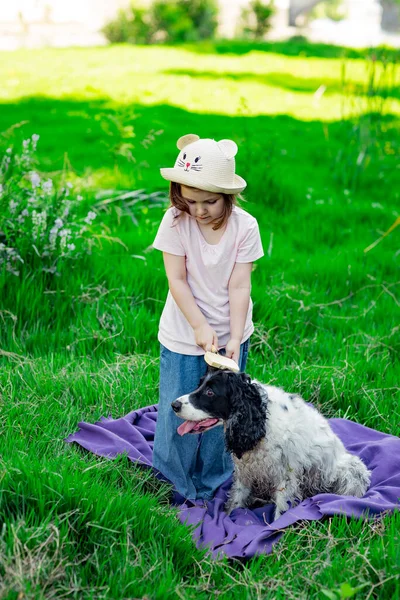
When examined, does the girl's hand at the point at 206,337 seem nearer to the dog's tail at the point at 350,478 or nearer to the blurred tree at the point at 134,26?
the dog's tail at the point at 350,478

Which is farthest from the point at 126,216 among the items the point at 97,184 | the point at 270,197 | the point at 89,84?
the point at 89,84

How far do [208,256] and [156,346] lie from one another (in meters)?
1.53

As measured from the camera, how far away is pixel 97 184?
718cm

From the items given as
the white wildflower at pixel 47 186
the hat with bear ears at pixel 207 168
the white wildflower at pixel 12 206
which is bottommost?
the white wildflower at pixel 12 206

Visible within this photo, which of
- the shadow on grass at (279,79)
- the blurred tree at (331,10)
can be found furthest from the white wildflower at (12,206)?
the blurred tree at (331,10)

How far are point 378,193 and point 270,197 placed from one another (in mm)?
1559

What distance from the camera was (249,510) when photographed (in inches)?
141

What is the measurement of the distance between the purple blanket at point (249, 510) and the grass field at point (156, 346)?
9cm

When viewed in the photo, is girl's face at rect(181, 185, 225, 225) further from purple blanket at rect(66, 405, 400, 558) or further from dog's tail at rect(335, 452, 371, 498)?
dog's tail at rect(335, 452, 371, 498)

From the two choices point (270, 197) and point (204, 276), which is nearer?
point (204, 276)

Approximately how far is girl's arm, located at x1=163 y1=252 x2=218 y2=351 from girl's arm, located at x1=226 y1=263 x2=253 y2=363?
0.09 meters

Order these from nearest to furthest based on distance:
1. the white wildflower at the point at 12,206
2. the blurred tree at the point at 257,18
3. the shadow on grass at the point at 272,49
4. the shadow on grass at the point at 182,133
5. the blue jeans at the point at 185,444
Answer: the blue jeans at the point at 185,444, the white wildflower at the point at 12,206, the shadow on grass at the point at 182,133, the shadow on grass at the point at 272,49, the blurred tree at the point at 257,18

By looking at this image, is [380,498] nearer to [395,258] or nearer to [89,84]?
[395,258]

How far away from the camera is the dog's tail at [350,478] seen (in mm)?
3533
